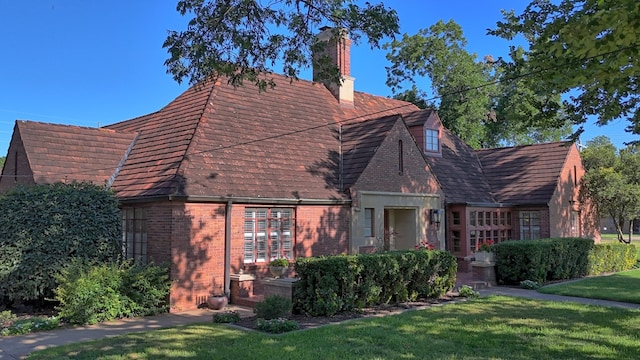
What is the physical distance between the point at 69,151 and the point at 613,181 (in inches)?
1055

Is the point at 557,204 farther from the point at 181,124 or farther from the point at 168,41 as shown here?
the point at 168,41

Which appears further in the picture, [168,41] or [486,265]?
[486,265]

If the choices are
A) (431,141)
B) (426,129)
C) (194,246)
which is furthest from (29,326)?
(431,141)

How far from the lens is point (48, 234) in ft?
40.3

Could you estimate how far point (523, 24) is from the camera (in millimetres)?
12156

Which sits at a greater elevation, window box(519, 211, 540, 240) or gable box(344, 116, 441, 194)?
gable box(344, 116, 441, 194)

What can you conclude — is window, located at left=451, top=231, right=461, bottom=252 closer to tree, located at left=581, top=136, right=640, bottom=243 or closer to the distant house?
the distant house

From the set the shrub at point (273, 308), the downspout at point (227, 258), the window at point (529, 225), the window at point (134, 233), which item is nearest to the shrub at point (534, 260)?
the window at point (529, 225)

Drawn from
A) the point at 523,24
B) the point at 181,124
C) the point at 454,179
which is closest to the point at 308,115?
the point at 181,124

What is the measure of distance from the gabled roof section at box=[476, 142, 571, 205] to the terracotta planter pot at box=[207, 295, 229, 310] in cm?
1513

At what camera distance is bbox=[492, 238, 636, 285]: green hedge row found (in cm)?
1652

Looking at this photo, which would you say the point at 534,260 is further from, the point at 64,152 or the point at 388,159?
the point at 64,152

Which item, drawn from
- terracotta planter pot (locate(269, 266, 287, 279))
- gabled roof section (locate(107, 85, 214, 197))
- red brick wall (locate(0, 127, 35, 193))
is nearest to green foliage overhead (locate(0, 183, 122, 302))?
gabled roof section (locate(107, 85, 214, 197))

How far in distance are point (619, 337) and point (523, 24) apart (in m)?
7.22
